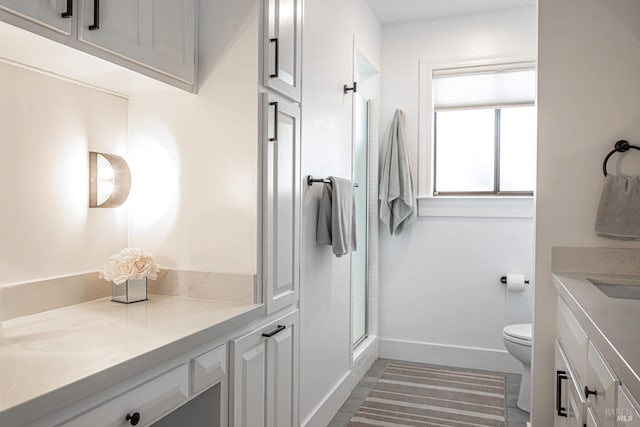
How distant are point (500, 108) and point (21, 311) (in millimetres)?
3292

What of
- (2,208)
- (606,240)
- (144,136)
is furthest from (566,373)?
(2,208)

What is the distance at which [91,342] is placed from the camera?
1191 mm

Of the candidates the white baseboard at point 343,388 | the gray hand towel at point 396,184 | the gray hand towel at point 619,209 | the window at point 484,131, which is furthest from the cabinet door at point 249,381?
the window at point 484,131

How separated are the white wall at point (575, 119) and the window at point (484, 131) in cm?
143

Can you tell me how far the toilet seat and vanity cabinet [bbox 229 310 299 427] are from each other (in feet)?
5.03

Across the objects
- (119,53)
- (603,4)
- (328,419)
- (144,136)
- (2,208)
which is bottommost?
(328,419)

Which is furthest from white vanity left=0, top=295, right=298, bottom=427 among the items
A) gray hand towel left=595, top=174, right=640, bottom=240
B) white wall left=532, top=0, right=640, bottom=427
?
gray hand towel left=595, top=174, right=640, bottom=240

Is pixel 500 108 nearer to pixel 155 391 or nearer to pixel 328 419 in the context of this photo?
pixel 328 419

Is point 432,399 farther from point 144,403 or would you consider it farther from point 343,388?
point 144,403

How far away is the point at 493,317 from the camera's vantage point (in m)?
3.52

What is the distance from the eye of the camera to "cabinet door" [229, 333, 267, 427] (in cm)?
155

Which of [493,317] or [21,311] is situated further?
[493,317]

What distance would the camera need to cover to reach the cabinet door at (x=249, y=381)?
1.55 m

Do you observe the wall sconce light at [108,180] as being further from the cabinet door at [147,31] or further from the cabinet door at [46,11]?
the cabinet door at [46,11]
